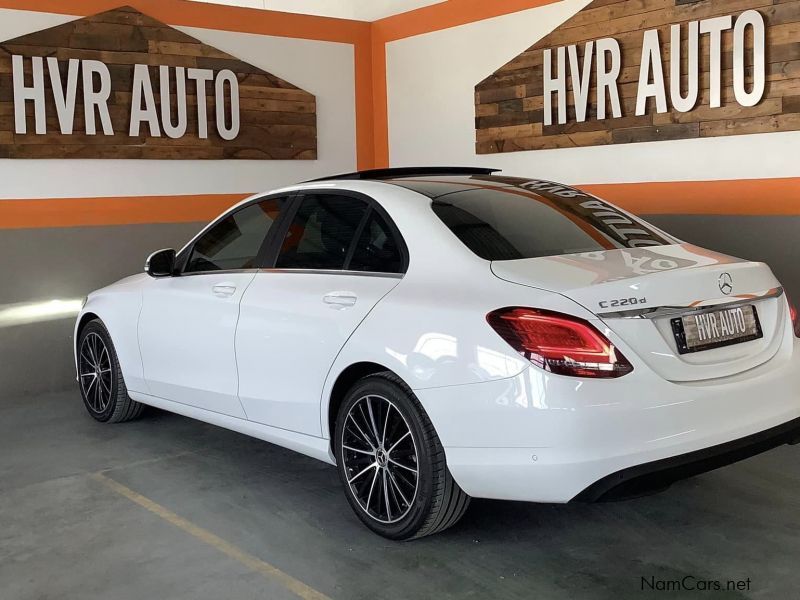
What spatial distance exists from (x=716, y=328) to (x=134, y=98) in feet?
17.5

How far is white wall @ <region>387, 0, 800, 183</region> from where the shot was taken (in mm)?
5918

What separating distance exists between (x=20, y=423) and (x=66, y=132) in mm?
2266

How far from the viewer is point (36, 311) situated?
6789 mm

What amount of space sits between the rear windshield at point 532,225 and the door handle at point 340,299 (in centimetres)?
48

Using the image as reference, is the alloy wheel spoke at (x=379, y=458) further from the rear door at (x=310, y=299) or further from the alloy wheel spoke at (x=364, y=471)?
the rear door at (x=310, y=299)

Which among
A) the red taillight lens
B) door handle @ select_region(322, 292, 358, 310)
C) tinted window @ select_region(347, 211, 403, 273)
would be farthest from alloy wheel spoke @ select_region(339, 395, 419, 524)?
the red taillight lens

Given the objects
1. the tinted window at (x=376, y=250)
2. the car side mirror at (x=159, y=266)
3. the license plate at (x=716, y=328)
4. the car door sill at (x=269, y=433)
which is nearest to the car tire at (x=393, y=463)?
the car door sill at (x=269, y=433)

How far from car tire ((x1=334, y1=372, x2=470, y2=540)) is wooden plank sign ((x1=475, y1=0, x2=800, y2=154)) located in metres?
3.56

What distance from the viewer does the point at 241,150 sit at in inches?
305

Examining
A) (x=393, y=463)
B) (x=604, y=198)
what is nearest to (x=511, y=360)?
(x=393, y=463)

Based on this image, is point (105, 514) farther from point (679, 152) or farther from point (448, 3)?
point (448, 3)

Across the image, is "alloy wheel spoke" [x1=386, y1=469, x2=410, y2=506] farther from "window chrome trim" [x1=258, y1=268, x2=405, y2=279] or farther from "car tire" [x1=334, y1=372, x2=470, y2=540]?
"window chrome trim" [x1=258, y1=268, x2=405, y2=279]

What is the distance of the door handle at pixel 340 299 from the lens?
11.9 ft

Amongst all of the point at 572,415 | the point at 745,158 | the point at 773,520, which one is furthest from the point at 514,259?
the point at 745,158
